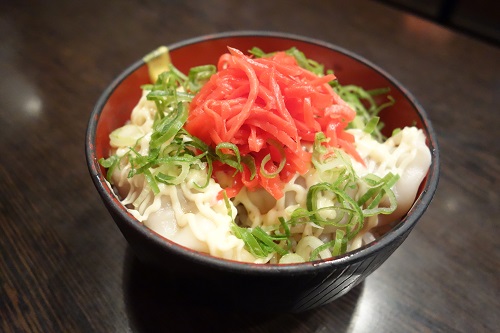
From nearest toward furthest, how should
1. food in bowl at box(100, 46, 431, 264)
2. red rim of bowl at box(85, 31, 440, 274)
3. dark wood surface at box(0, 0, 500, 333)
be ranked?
1. red rim of bowl at box(85, 31, 440, 274)
2. food in bowl at box(100, 46, 431, 264)
3. dark wood surface at box(0, 0, 500, 333)

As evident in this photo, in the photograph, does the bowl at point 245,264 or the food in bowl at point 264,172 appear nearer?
the bowl at point 245,264

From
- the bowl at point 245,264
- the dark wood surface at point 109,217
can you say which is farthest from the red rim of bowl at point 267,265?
the dark wood surface at point 109,217

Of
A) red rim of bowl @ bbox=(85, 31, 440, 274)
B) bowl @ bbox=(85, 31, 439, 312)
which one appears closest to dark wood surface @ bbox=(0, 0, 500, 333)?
bowl @ bbox=(85, 31, 439, 312)

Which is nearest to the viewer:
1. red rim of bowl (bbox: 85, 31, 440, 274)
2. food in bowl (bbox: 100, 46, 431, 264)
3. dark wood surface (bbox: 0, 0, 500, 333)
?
red rim of bowl (bbox: 85, 31, 440, 274)

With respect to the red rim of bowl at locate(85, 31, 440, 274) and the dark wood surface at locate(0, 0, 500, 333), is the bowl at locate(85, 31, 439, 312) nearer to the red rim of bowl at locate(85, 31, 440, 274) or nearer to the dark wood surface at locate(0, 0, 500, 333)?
the red rim of bowl at locate(85, 31, 440, 274)

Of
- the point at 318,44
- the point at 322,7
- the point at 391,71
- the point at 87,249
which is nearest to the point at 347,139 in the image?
Result: the point at 318,44

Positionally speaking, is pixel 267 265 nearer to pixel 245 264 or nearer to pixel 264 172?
pixel 245 264

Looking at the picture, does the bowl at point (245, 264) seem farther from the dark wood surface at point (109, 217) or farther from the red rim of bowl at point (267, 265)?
the dark wood surface at point (109, 217)
